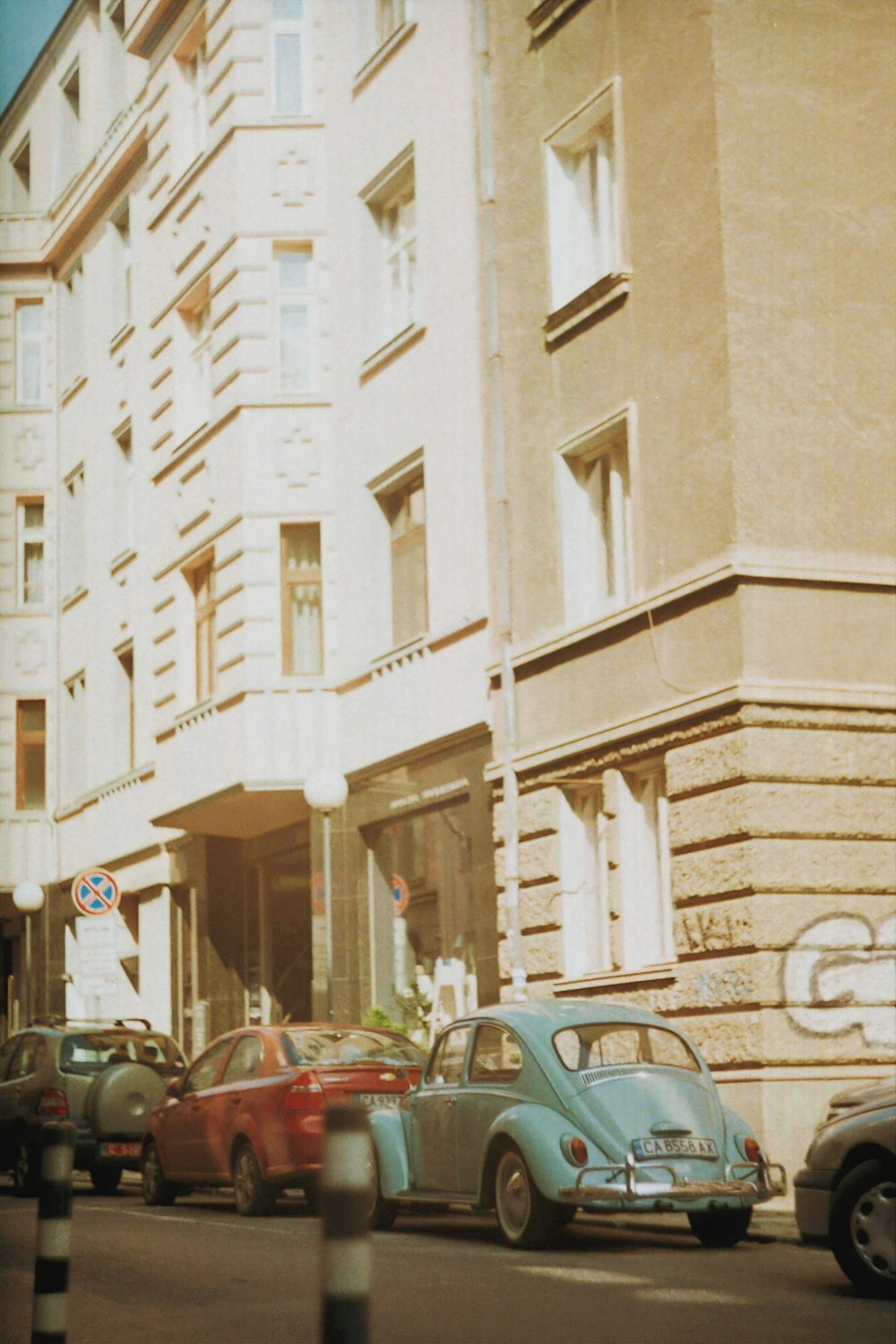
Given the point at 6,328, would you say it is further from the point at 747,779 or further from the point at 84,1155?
the point at 747,779

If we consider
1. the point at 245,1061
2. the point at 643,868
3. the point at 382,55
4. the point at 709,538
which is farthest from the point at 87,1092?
the point at 382,55

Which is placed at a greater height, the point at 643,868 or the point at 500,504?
the point at 500,504

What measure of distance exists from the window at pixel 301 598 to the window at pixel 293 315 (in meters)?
1.86

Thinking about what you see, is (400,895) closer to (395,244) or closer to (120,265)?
(395,244)

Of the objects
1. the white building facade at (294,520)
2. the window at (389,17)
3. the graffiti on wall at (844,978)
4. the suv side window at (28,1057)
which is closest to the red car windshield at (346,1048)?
the graffiti on wall at (844,978)

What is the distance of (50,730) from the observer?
37344mm

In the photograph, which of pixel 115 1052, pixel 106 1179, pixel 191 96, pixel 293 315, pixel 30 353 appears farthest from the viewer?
pixel 30 353

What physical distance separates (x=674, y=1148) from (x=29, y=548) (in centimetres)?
2803

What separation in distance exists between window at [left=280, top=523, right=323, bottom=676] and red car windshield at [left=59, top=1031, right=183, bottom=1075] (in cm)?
530

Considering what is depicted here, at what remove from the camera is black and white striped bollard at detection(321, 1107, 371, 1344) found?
3.24m

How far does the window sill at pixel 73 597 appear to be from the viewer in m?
35.6

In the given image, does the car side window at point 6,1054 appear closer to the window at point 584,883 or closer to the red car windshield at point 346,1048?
the red car windshield at point 346,1048

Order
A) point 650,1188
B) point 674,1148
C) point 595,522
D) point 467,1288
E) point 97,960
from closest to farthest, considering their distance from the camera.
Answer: point 467,1288 < point 650,1188 < point 674,1148 < point 595,522 < point 97,960

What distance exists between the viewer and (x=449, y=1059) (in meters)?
13.9
